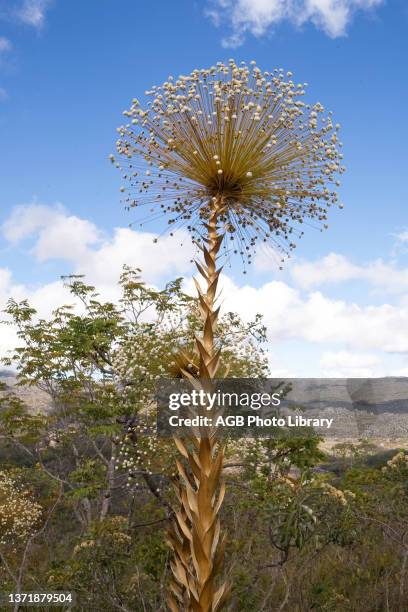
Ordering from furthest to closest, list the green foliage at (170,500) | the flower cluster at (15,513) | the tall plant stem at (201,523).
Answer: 1. the flower cluster at (15,513)
2. the green foliage at (170,500)
3. the tall plant stem at (201,523)

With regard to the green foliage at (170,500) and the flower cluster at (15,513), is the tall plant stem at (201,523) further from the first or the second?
the flower cluster at (15,513)

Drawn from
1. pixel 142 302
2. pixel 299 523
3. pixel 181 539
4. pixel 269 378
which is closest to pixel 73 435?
pixel 142 302

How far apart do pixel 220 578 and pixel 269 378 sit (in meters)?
3.79

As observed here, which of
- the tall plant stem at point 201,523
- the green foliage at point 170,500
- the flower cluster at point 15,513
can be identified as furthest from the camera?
Answer: the flower cluster at point 15,513

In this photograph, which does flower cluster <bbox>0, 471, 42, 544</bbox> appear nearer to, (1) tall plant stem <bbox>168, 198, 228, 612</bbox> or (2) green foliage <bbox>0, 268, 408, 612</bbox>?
(2) green foliage <bbox>0, 268, 408, 612</bbox>

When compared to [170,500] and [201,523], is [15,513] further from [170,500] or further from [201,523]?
[201,523]

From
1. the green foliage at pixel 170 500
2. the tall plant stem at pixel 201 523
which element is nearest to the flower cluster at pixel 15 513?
the green foliage at pixel 170 500

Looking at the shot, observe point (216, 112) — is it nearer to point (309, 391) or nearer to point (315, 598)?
point (315, 598)

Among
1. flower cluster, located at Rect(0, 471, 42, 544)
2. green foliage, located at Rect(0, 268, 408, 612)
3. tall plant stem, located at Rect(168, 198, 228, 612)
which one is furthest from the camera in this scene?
flower cluster, located at Rect(0, 471, 42, 544)

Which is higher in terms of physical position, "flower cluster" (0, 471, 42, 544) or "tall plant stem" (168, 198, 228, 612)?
"tall plant stem" (168, 198, 228, 612)

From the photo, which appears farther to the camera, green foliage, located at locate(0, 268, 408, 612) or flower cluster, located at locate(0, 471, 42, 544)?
flower cluster, located at locate(0, 471, 42, 544)

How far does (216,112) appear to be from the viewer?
11.7ft

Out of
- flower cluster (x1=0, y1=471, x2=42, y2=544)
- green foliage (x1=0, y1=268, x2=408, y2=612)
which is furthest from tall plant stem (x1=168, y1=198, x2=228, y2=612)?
flower cluster (x1=0, y1=471, x2=42, y2=544)

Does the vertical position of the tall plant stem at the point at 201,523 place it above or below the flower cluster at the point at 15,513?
above
